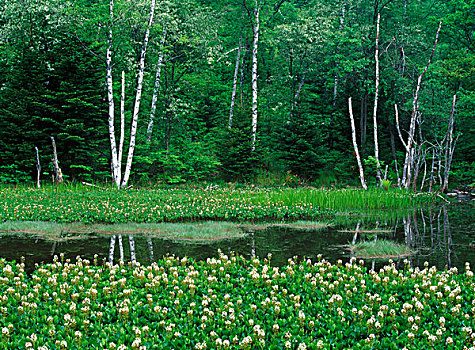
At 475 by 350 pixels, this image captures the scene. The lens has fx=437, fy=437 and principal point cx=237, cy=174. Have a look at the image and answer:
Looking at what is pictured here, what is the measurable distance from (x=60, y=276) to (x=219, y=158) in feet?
73.2

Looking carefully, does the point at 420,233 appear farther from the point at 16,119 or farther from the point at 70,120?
the point at 16,119

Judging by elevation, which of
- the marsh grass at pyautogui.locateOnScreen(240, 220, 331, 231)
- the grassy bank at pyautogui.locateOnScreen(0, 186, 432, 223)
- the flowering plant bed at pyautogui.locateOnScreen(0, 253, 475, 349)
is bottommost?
the flowering plant bed at pyautogui.locateOnScreen(0, 253, 475, 349)

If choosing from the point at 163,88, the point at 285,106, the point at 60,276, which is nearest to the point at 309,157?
the point at 285,106

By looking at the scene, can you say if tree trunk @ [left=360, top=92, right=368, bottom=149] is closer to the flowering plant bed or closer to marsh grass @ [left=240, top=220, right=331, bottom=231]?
marsh grass @ [left=240, top=220, right=331, bottom=231]

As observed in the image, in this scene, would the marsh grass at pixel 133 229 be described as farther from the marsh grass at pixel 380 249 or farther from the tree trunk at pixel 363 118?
the tree trunk at pixel 363 118

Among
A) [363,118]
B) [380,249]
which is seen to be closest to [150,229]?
[380,249]

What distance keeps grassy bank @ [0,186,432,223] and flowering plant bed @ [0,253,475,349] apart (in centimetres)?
746

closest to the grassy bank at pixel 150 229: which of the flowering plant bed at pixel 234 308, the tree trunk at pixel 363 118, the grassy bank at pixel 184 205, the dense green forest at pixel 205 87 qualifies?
the grassy bank at pixel 184 205

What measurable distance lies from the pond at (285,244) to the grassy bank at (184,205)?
213 centimetres

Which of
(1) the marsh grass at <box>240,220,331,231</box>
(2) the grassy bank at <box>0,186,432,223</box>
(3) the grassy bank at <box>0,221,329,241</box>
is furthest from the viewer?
(2) the grassy bank at <box>0,186,432,223</box>

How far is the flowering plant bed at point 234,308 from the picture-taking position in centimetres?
515

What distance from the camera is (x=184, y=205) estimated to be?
17.3 metres

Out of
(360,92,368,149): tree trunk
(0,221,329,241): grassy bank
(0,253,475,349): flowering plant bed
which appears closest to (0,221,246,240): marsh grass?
(0,221,329,241): grassy bank

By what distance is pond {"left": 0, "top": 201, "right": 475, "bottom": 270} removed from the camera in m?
9.88
